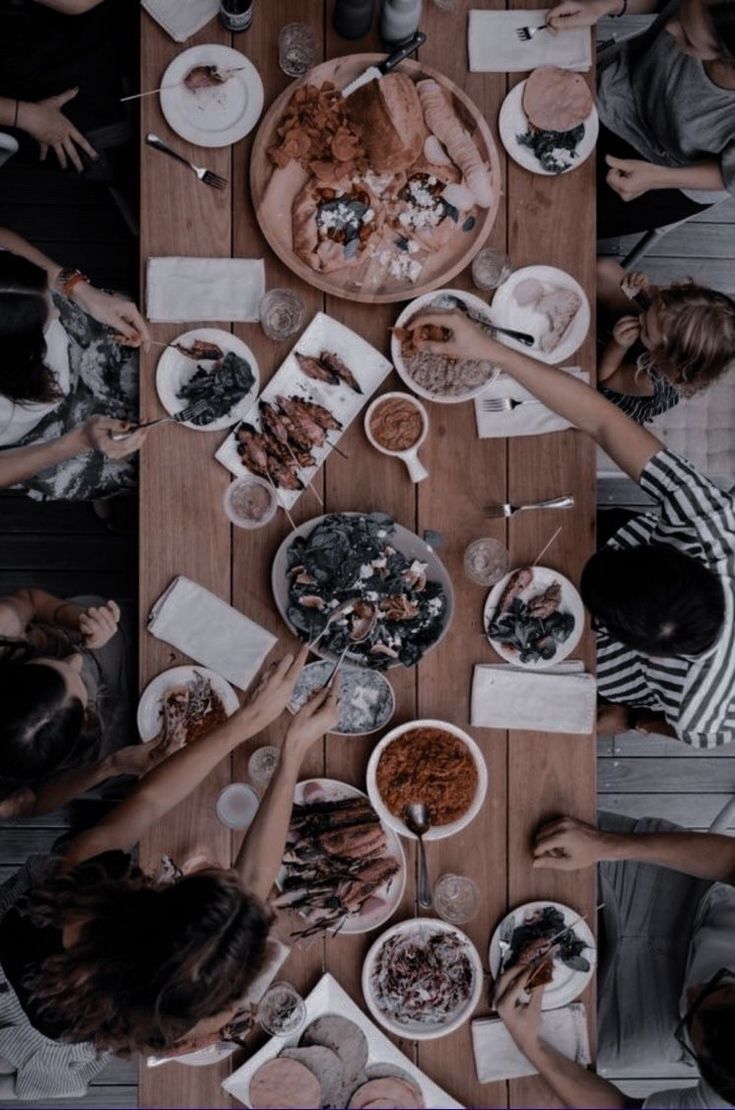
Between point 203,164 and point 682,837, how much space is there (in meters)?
2.12

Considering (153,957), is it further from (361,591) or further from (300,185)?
(300,185)

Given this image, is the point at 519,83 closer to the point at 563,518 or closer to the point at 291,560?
the point at 563,518

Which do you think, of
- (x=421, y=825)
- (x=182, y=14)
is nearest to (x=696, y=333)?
(x=421, y=825)

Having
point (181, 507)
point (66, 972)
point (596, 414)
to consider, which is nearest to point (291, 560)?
point (181, 507)

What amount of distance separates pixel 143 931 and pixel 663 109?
2.42m

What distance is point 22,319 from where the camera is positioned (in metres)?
2.07

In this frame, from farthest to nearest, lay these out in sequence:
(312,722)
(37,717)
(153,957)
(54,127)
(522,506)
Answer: (54,127)
(522,506)
(312,722)
(37,717)
(153,957)

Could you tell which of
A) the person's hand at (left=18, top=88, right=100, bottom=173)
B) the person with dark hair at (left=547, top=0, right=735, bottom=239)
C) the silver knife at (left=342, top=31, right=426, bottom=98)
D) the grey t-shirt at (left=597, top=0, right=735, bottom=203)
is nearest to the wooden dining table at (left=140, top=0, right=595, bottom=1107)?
the silver knife at (left=342, top=31, right=426, bottom=98)

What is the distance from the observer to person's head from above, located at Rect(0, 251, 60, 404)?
6.73ft

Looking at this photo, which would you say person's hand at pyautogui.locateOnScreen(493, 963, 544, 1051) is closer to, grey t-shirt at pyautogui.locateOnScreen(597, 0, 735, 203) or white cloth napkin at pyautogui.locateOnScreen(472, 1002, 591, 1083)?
white cloth napkin at pyautogui.locateOnScreen(472, 1002, 591, 1083)

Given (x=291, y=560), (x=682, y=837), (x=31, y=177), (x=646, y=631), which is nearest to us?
(x=646, y=631)

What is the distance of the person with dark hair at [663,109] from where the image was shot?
237 centimetres

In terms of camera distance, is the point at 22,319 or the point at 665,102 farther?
the point at 665,102

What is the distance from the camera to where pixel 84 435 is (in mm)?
2314
